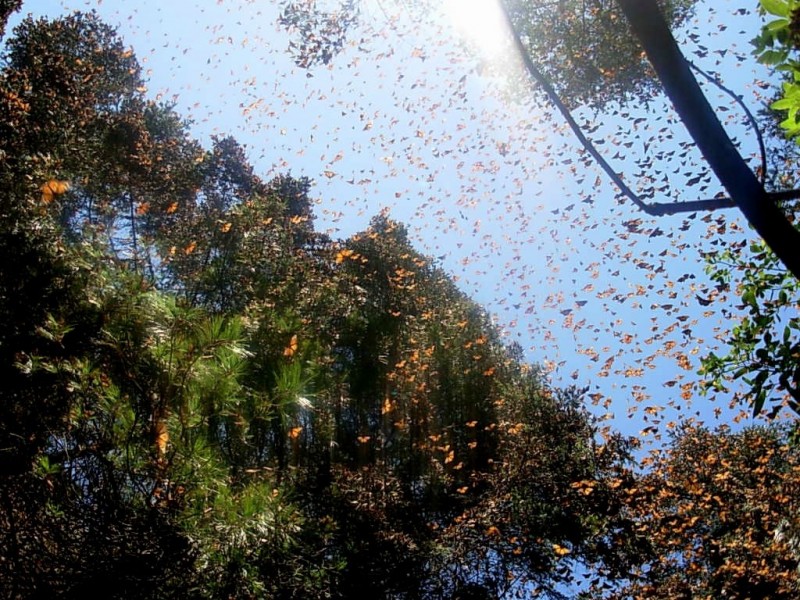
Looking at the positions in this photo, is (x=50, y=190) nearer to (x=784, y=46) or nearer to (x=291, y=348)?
(x=291, y=348)

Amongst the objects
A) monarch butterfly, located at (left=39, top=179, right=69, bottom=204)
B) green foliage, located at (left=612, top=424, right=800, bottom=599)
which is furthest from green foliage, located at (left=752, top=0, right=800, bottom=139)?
green foliage, located at (left=612, top=424, right=800, bottom=599)

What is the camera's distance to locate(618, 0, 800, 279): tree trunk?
4.84 ft

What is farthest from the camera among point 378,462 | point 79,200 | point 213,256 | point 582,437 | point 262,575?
point 582,437

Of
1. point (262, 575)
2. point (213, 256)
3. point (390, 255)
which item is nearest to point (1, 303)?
point (262, 575)

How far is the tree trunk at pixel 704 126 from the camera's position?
58.1 inches

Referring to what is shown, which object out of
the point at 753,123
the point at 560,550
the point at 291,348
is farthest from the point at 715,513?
the point at 753,123

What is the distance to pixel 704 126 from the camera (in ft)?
5.08

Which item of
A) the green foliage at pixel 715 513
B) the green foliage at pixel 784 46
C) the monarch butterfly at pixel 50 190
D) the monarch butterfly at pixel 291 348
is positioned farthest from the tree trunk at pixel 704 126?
the green foliage at pixel 715 513

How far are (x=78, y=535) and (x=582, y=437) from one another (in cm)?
1450

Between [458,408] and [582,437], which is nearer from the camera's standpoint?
[582,437]

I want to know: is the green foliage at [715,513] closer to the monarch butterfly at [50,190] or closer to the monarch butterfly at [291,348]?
the monarch butterfly at [291,348]

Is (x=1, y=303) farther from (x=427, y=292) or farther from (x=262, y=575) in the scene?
(x=427, y=292)

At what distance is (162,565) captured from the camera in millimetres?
3979

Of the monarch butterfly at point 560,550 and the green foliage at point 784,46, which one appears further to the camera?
the monarch butterfly at point 560,550
